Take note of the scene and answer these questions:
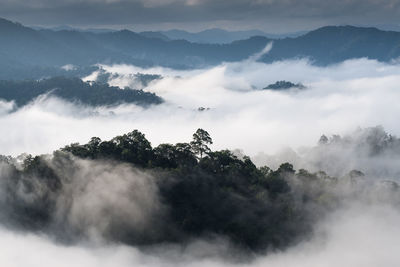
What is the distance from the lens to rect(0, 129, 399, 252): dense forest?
1957 inches

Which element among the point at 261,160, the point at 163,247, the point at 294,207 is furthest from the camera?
the point at 261,160

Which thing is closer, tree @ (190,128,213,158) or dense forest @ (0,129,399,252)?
dense forest @ (0,129,399,252)

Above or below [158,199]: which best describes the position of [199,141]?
above

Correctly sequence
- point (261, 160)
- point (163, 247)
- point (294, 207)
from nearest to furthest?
point (163, 247)
point (294, 207)
point (261, 160)

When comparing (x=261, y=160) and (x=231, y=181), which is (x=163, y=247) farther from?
(x=261, y=160)

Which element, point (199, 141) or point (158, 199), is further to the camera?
point (199, 141)

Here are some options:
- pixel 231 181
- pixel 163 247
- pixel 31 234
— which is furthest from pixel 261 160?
pixel 31 234

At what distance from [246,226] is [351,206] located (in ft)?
41.6

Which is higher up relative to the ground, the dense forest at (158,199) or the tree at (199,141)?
the tree at (199,141)

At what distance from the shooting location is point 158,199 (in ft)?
166

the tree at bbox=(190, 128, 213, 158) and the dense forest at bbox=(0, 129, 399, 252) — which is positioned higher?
the tree at bbox=(190, 128, 213, 158)

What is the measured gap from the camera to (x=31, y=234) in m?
48.8

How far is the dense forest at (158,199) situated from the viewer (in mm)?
49719

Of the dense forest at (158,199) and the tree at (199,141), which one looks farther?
the tree at (199,141)
